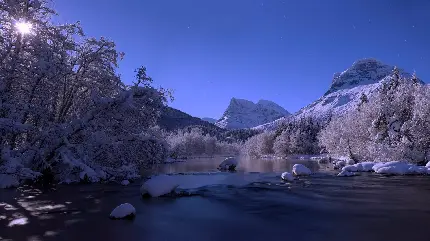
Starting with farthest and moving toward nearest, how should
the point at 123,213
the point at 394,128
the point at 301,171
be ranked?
the point at 394,128, the point at 301,171, the point at 123,213

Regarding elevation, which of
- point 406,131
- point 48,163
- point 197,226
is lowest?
point 197,226

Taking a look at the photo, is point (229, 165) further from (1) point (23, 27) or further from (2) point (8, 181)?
(1) point (23, 27)

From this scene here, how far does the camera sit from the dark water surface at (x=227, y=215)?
37.6ft

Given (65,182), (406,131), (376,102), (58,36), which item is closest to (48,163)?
(65,182)

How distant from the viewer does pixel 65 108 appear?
31641 mm

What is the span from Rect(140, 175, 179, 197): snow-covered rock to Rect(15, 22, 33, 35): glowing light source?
1300 cm

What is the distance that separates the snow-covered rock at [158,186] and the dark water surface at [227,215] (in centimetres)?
65

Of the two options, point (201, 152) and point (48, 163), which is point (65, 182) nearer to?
point (48, 163)

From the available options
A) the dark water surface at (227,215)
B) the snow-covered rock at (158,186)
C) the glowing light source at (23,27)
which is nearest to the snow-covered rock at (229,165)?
the dark water surface at (227,215)

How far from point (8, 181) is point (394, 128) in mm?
44177

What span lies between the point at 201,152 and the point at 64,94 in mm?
125365

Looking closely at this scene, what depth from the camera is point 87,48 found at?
3259 centimetres

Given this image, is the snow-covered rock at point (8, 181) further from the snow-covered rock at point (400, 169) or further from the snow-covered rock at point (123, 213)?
Result: the snow-covered rock at point (400, 169)

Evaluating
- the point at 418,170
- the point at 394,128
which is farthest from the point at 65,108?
the point at 394,128
